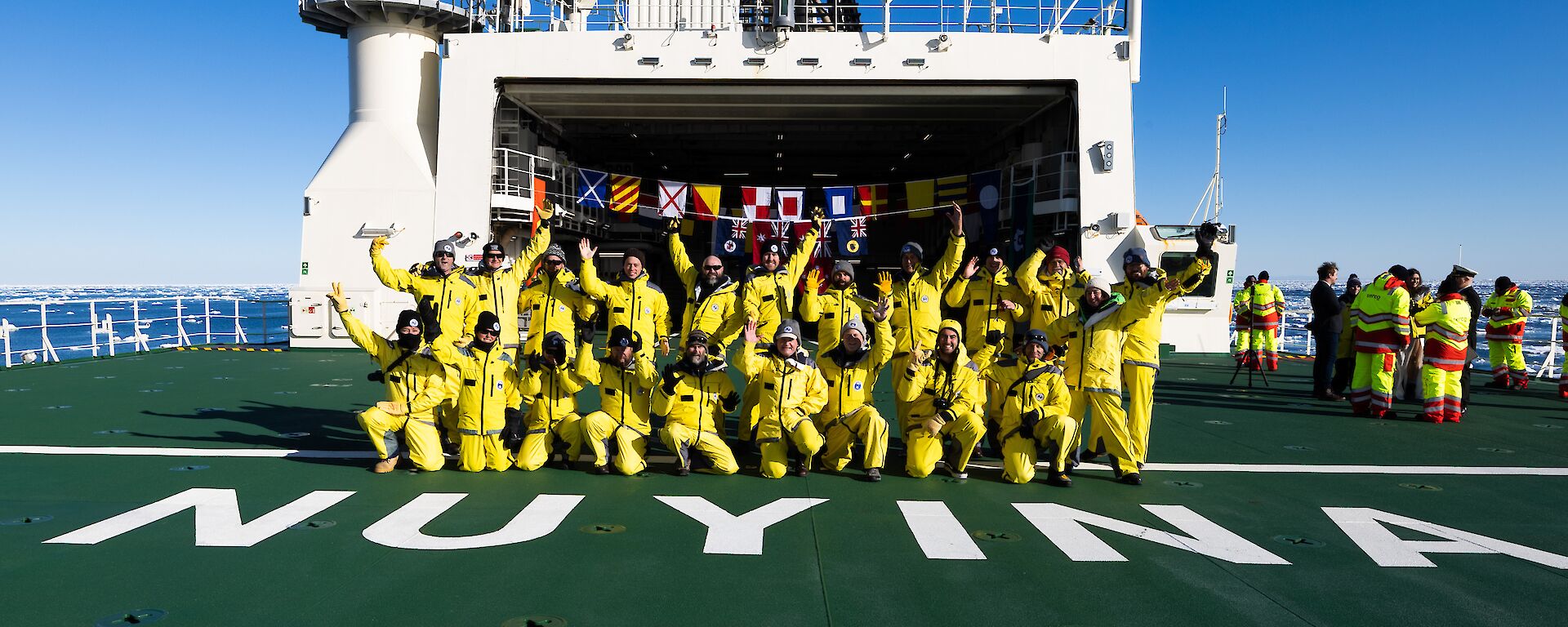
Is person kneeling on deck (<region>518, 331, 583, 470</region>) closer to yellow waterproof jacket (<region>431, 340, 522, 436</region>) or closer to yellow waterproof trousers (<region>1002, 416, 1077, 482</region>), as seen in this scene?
yellow waterproof jacket (<region>431, 340, 522, 436</region>)

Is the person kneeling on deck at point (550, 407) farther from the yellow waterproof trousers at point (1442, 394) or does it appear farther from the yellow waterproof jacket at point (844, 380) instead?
the yellow waterproof trousers at point (1442, 394)

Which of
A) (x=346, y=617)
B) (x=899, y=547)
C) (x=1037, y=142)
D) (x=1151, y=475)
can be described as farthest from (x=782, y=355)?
(x=1037, y=142)

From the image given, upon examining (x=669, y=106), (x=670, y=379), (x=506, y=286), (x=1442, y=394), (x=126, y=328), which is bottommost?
(x=126, y=328)

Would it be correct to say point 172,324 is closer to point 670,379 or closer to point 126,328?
point 126,328

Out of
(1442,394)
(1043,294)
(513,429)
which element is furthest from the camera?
(1442,394)

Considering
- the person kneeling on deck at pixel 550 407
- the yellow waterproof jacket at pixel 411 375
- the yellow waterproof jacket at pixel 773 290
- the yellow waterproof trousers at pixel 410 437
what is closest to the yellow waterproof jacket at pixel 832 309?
the yellow waterproof jacket at pixel 773 290

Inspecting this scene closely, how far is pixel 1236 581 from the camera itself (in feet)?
13.0

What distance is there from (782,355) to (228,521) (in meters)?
3.45

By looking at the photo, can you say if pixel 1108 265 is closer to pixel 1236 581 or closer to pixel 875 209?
pixel 875 209

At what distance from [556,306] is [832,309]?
2.61 m

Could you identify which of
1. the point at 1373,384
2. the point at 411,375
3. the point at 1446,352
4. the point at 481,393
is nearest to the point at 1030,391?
the point at 481,393

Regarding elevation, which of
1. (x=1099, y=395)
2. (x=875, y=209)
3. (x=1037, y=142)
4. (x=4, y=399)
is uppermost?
(x=1037, y=142)

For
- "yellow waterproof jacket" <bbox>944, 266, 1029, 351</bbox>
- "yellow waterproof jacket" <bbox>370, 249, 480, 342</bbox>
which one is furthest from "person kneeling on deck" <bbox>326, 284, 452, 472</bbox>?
"yellow waterproof jacket" <bbox>944, 266, 1029, 351</bbox>

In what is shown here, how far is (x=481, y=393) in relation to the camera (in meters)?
6.20
